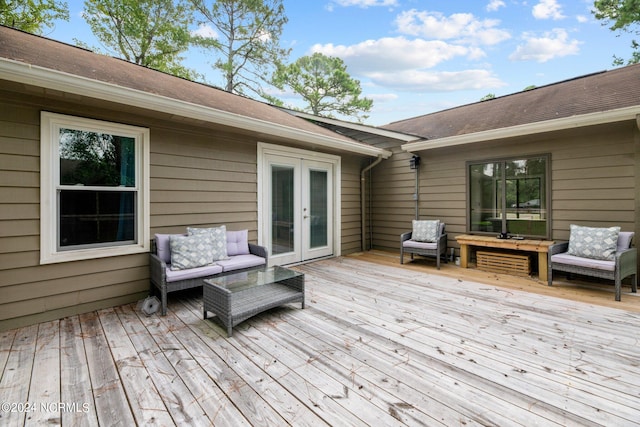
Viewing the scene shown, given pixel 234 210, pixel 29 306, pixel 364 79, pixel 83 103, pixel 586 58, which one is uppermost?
pixel 364 79

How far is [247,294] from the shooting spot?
10.6ft

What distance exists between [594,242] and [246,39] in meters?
12.1

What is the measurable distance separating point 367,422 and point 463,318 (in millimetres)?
1909

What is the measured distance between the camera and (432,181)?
619 cm

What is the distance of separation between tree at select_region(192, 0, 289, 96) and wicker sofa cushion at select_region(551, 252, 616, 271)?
10.9m

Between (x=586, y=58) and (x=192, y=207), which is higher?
(x=586, y=58)

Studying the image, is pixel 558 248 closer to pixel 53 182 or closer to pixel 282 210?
pixel 282 210

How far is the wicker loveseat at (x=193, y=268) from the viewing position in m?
3.24

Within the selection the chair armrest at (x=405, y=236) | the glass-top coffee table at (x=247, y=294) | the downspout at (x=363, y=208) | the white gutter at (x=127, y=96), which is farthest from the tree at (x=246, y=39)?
the glass-top coffee table at (x=247, y=294)

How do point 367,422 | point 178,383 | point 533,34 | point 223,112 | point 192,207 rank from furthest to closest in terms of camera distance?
point 533,34, point 192,207, point 223,112, point 178,383, point 367,422

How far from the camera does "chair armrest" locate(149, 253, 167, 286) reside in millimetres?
3160

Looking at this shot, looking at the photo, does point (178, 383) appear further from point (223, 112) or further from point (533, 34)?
point (533, 34)

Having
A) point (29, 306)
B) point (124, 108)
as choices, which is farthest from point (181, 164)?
point (29, 306)

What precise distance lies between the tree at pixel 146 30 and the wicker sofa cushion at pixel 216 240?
9988 millimetres
